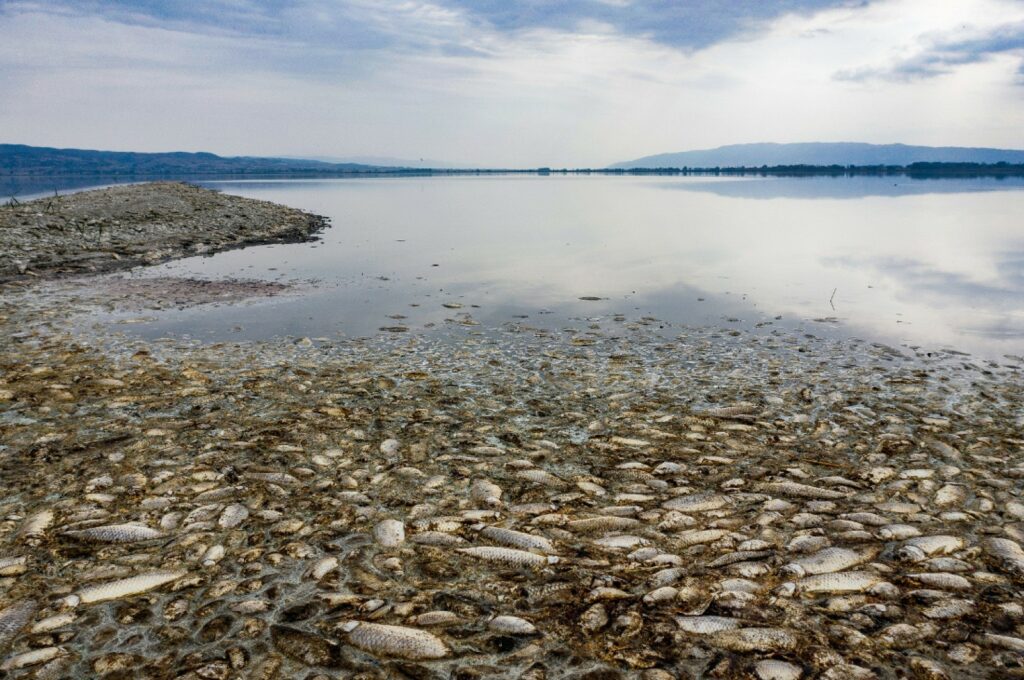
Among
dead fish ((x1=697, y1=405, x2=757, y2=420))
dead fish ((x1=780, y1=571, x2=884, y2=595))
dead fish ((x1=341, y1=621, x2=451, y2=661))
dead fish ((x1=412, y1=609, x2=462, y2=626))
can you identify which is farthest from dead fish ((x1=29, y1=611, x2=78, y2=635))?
dead fish ((x1=697, y1=405, x2=757, y2=420))

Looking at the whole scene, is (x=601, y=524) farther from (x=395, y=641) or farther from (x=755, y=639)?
(x=395, y=641)

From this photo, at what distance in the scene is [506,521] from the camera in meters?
6.80

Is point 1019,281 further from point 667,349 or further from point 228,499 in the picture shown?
point 228,499

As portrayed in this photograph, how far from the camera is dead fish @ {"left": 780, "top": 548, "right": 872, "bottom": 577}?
5787 millimetres

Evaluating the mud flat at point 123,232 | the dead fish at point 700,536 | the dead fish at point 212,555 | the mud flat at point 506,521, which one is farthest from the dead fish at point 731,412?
the mud flat at point 123,232

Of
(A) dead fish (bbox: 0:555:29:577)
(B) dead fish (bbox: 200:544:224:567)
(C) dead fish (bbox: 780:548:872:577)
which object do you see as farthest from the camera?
(B) dead fish (bbox: 200:544:224:567)

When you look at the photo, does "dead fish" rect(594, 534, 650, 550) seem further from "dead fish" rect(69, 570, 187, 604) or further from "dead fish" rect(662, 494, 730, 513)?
"dead fish" rect(69, 570, 187, 604)

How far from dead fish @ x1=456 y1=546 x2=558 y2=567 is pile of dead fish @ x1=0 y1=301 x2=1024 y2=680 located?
3cm

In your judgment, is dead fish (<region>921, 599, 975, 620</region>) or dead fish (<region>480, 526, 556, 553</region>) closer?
dead fish (<region>921, 599, 975, 620</region>)

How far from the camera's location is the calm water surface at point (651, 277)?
16.9m

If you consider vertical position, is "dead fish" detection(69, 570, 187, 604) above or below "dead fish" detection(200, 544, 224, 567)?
above

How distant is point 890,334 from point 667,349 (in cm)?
615

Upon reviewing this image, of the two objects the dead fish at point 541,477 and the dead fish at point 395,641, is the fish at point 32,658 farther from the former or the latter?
the dead fish at point 541,477

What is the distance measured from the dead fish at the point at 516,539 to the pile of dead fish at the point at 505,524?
4 cm
